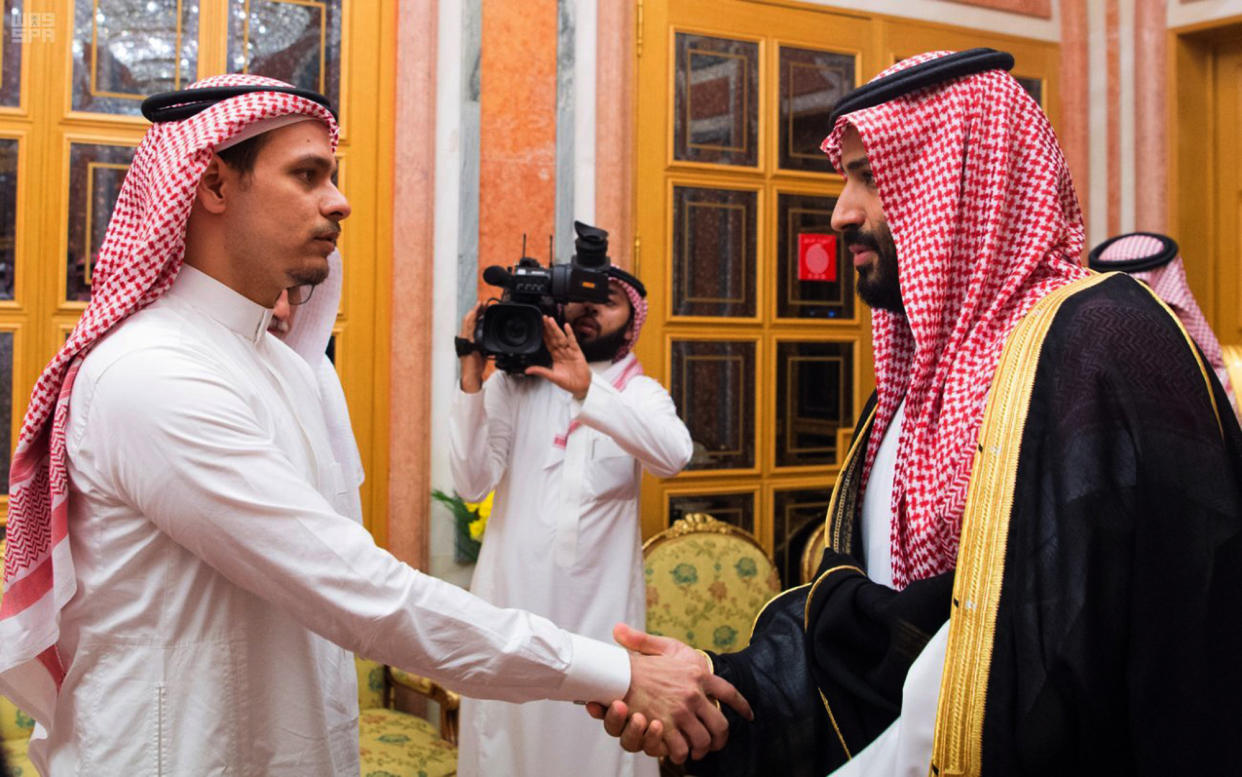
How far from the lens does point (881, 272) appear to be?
1639 mm

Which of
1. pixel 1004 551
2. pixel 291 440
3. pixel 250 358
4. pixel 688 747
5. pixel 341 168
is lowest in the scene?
pixel 688 747

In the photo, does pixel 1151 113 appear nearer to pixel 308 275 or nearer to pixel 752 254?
pixel 752 254

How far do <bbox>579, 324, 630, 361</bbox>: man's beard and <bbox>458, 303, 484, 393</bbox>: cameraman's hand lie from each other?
0.35m

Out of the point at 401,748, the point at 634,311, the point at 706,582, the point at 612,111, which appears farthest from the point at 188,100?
the point at 706,582

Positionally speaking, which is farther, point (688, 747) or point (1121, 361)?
point (688, 747)

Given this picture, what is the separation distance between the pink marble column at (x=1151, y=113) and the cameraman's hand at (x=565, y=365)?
2712 millimetres

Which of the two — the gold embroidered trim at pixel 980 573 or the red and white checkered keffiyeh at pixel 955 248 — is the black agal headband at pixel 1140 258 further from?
the gold embroidered trim at pixel 980 573

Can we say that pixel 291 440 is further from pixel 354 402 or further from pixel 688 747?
pixel 354 402

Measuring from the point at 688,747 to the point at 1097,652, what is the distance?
0.75 metres

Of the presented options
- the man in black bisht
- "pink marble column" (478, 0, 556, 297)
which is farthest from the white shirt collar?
"pink marble column" (478, 0, 556, 297)

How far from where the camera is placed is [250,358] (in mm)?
1781

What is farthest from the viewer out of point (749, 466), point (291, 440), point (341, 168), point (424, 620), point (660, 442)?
point (749, 466)

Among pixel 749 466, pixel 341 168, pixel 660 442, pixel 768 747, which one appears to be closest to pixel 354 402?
pixel 341 168

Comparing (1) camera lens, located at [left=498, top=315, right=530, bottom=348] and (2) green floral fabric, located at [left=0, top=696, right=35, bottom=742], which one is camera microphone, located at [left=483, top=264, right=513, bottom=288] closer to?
(1) camera lens, located at [left=498, top=315, right=530, bottom=348]
